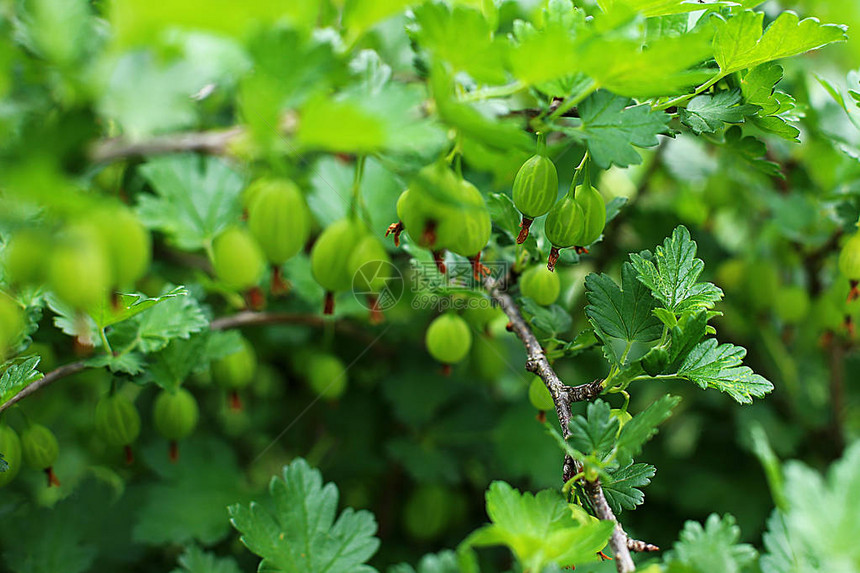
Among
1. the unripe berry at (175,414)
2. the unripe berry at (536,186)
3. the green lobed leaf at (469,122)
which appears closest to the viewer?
the green lobed leaf at (469,122)

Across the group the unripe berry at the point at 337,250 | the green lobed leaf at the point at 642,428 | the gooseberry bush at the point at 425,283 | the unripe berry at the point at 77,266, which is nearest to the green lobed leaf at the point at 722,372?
the gooseberry bush at the point at 425,283

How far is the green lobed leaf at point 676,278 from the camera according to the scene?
784mm

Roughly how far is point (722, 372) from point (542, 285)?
275mm

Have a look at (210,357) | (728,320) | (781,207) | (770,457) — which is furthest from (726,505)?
(210,357)

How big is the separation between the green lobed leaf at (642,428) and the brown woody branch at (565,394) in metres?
0.06

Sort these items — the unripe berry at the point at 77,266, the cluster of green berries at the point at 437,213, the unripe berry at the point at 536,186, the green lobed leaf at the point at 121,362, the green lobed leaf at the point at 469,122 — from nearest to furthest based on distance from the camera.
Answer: the unripe berry at the point at 77,266 → the green lobed leaf at the point at 469,122 → the cluster of green berries at the point at 437,213 → the unripe berry at the point at 536,186 → the green lobed leaf at the point at 121,362

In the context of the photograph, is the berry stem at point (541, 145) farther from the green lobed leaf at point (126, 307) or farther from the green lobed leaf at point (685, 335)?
the green lobed leaf at point (126, 307)

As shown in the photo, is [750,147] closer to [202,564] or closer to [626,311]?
[626,311]

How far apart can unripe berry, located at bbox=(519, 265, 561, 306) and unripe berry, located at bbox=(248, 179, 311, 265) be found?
404 millimetres

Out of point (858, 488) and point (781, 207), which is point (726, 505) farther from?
point (858, 488)

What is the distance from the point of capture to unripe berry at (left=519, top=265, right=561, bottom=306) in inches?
37.1

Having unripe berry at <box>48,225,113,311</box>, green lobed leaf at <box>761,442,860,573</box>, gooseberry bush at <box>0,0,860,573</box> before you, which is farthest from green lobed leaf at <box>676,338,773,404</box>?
unripe berry at <box>48,225,113,311</box>

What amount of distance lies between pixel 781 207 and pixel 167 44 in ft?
4.02

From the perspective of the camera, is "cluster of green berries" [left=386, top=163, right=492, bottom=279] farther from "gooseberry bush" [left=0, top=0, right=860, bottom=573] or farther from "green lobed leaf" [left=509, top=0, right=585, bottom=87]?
"green lobed leaf" [left=509, top=0, right=585, bottom=87]
